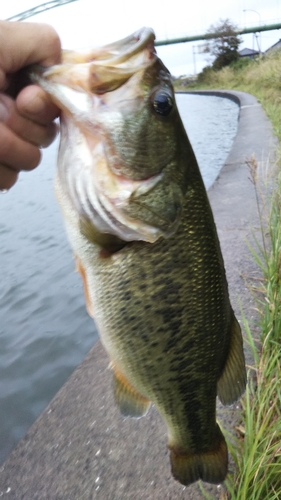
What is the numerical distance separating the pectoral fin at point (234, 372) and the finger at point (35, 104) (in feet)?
3.03

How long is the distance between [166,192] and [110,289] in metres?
0.35

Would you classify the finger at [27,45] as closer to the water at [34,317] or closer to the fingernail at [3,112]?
the fingernail at [3,112]

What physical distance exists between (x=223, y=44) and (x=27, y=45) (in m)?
43.1

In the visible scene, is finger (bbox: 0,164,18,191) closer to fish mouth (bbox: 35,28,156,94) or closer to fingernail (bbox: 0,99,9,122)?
fingernail (bbox: 0,99,9,122)

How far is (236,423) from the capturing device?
7.02 feet

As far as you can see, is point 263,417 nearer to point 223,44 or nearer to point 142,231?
point 142,231

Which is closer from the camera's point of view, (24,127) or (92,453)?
(24,127)

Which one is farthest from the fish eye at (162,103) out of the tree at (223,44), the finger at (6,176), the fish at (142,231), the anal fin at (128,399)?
the tree at (223,44)

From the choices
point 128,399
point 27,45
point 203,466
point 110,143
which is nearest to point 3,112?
point 27,45

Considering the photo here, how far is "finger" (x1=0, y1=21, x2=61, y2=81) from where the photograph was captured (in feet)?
3.81

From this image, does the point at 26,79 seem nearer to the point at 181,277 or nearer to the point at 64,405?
the point at 181,277

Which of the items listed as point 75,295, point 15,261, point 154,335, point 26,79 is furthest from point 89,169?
point 15,261

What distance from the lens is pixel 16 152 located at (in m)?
1.37

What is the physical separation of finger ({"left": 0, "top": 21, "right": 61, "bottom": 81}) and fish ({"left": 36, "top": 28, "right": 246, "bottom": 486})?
41mm
